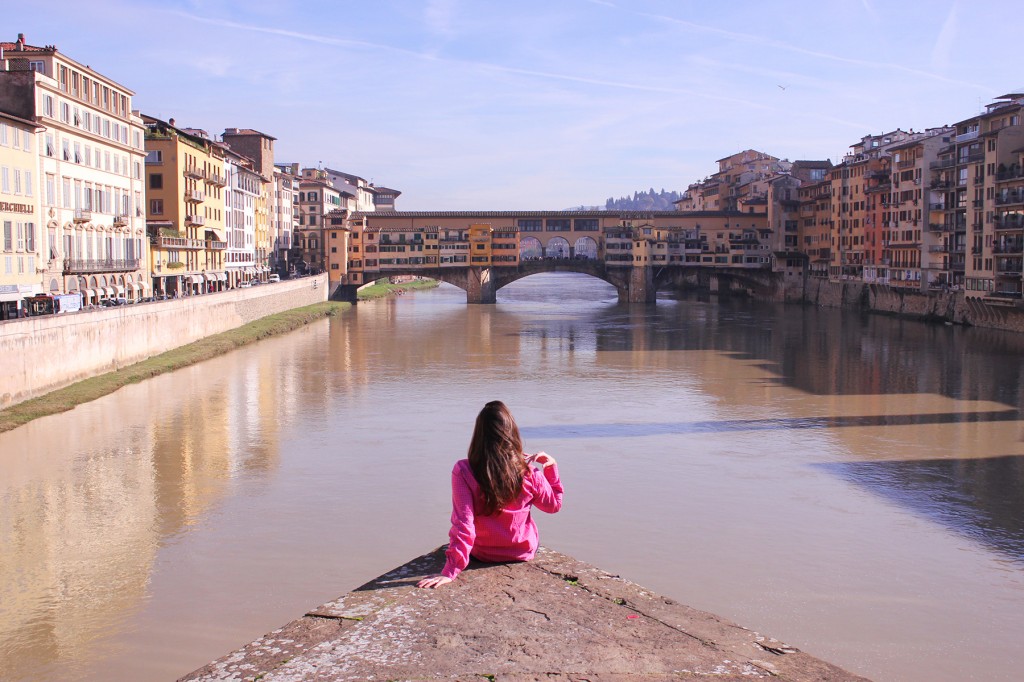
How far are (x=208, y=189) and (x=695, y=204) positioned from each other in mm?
56451

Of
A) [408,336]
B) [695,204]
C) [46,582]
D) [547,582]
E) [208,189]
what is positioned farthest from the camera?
[695,204]

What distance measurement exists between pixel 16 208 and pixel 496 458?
22365 mm

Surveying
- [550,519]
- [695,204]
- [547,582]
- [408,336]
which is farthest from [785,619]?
[695,204]

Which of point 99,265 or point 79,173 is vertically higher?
point 79,173

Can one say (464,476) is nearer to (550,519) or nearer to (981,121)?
(550,519)

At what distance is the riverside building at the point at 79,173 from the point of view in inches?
983

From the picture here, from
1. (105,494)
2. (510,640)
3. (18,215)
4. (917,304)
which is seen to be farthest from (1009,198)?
(510,640)

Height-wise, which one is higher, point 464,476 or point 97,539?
point 464,476

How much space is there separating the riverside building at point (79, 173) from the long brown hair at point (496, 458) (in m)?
22.1

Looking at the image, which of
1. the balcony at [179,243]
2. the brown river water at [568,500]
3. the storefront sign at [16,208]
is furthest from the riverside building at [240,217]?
the brown river water at [568,500]

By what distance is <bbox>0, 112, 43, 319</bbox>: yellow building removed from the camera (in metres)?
22.9

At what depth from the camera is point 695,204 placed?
3580 inches

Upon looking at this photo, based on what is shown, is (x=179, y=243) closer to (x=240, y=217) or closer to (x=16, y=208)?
(x=240, y=217)

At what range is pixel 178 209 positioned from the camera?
124 ft
